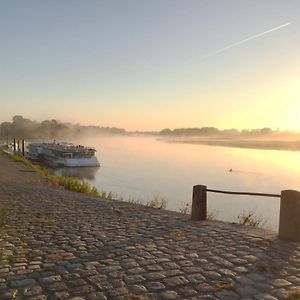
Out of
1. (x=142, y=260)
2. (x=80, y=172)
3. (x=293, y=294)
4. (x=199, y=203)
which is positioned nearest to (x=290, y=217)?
(x=199, y=203)

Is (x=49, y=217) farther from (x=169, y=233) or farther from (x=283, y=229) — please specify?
(x=283, y=229)

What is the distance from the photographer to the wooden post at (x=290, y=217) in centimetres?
701

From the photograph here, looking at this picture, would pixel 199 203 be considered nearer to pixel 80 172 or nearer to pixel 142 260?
pixel 142 260

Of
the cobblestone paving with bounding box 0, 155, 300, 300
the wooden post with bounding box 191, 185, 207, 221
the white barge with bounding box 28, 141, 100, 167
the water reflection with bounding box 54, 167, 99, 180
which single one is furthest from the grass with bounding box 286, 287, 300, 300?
the white barge with bounding box 28, 141, 100, 167

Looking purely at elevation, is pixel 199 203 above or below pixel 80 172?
above

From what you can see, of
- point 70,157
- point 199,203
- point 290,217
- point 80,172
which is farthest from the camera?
point 70,157

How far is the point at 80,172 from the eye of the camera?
52.4 meters

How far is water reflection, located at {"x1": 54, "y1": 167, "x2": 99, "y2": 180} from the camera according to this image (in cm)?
4730

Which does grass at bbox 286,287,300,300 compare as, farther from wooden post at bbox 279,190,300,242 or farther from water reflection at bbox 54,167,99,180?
water reflection at bbox 54,167,99,180

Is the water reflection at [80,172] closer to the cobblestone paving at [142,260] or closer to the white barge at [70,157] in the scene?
the white barge at [70,157]

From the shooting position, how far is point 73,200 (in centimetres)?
1323

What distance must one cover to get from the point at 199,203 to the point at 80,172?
147 feet

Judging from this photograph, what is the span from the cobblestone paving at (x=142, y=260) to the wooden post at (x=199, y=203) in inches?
12.7

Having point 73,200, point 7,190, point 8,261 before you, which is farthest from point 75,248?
point 7,190
